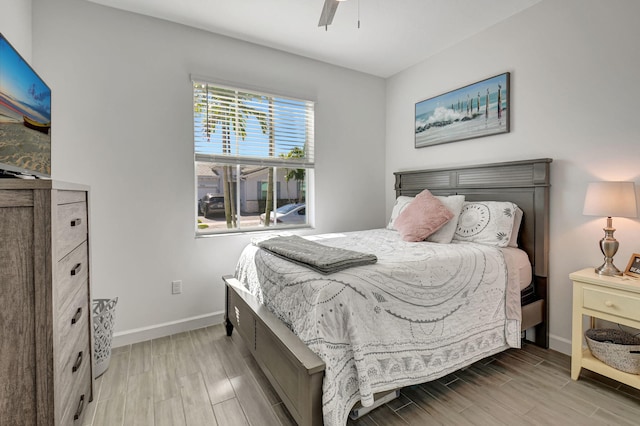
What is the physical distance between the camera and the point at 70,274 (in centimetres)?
135

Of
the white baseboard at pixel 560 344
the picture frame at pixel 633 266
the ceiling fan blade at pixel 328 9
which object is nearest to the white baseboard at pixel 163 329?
the ceiling fan blade at pixel 328 9

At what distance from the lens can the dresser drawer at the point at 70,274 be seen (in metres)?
1.19

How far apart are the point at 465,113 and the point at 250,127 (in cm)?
213

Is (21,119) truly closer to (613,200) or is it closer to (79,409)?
(79,409)

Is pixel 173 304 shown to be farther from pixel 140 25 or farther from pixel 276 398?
pixel 140 25

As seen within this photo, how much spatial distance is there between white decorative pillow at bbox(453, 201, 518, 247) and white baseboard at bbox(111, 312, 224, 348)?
234 centimetres

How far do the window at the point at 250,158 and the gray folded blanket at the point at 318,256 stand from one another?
943 mm

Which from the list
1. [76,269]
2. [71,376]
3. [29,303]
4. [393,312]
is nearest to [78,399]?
[71,376]

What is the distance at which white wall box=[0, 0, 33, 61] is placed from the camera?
180 cm

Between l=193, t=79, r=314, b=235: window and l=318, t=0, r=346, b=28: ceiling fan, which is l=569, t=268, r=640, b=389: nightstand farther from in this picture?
l=193, t=79, r=314, b=235: window

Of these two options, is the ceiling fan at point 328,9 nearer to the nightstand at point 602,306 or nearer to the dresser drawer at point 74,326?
the dresser drawer at point 74,326

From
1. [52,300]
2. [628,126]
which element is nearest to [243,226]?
[52,300]

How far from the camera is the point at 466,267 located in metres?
2.06

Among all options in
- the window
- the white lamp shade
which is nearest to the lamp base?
the white lamp shade
